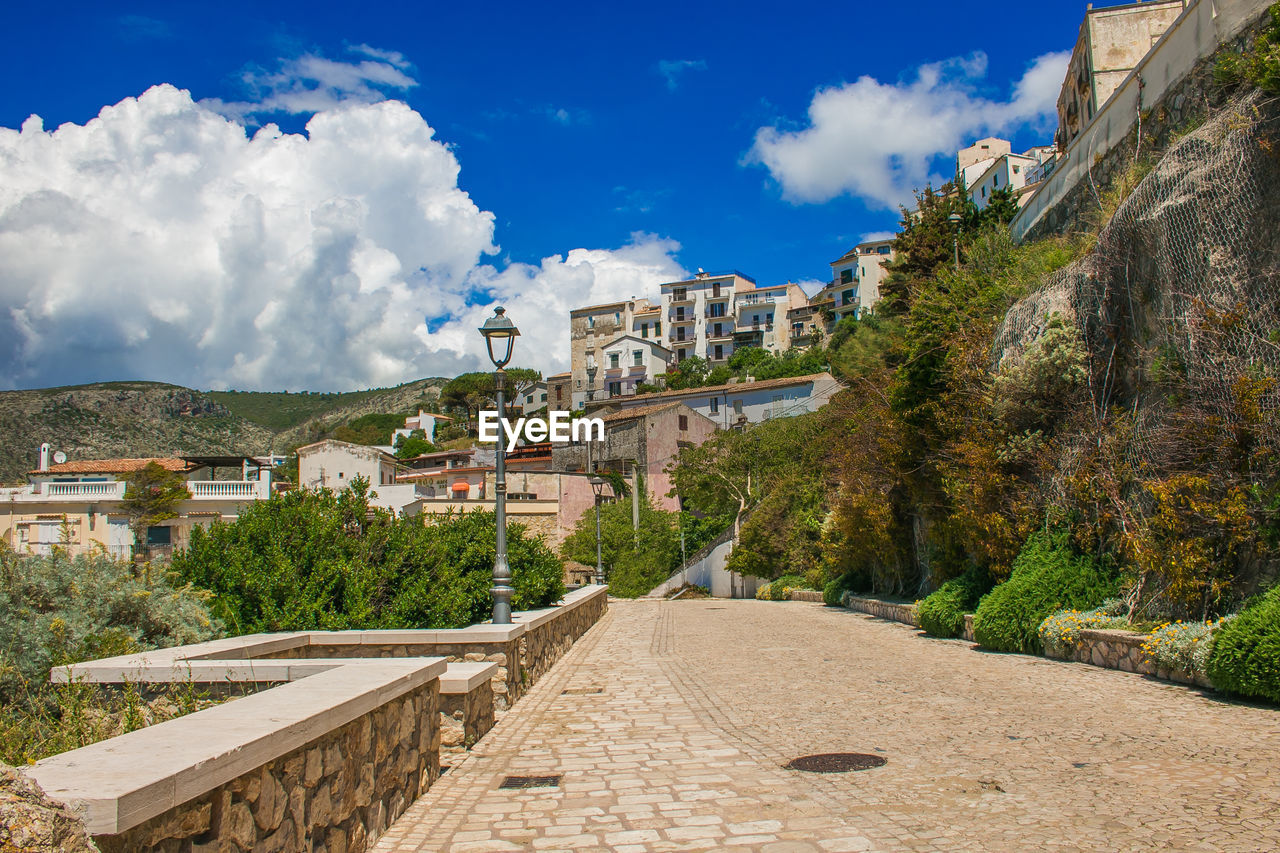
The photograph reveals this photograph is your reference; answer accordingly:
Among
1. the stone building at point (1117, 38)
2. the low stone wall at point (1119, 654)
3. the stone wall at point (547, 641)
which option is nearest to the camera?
the low stone wall at point (1119, 654)

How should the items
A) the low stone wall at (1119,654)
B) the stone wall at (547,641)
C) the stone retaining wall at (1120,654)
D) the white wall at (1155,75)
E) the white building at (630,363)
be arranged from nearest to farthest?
1. the stone retaining wall at (1120,654)
2. the low stone wall at (1119,654)
3. the stone wall at (547,641)
4. the white wall at (1155,75)
5. the white building at (630,363)

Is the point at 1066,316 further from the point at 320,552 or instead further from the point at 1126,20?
the point at 1126,20

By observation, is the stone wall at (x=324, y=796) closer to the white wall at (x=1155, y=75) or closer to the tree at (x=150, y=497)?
the white wall at (x=1155, y=75)

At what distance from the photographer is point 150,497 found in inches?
1791

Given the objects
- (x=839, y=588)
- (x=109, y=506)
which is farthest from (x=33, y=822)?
(x=109, y=506)

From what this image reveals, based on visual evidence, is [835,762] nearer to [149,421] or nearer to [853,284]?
[853,284]

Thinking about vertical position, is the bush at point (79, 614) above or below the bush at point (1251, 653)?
above

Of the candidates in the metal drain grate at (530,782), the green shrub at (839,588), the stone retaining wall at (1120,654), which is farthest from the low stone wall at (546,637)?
the green shrub at (839,588)

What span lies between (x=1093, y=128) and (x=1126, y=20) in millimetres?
12112

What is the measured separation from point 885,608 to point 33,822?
20959mm

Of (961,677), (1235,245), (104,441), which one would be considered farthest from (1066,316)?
(104,441)

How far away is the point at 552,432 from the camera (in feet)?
84.2

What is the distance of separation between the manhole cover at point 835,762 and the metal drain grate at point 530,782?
5.73 ft

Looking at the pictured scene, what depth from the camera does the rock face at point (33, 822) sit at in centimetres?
230
